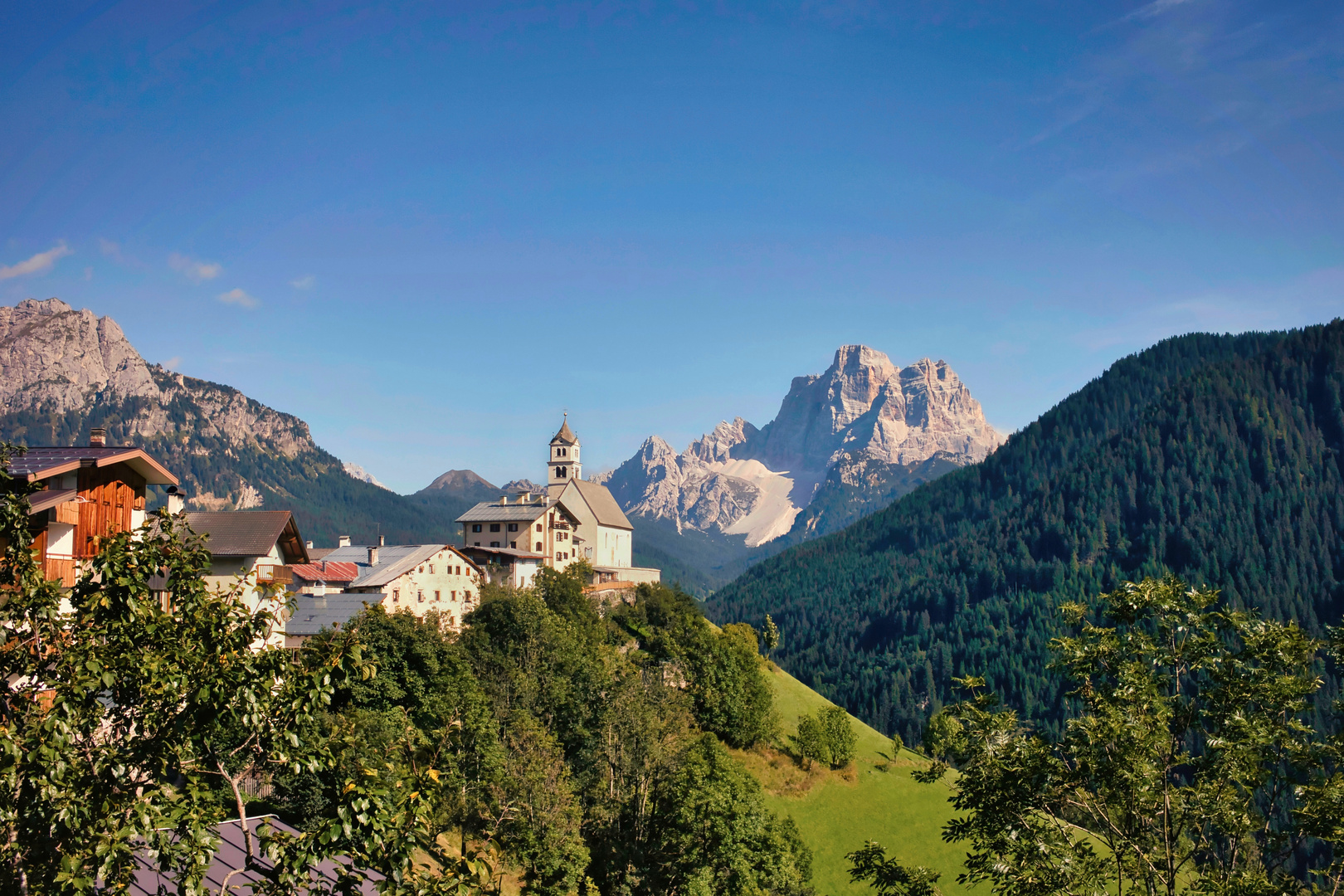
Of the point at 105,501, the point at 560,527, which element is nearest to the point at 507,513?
the point at 560,527

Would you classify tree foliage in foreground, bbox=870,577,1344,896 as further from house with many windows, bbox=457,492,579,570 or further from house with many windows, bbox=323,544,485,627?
house with many windows, bbox=457,492,579,570

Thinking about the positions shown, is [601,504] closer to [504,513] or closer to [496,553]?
[504,513]

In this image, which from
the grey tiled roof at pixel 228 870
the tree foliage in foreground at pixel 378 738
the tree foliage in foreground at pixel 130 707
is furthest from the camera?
the grey tiled roof at pixel 228 870

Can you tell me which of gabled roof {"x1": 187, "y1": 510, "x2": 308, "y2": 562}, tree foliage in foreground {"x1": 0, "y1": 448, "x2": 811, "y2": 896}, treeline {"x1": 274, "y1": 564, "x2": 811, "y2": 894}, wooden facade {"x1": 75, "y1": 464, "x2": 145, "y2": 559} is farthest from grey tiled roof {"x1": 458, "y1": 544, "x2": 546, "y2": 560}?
wooden facade {"x1": 75, "y1": 464, "x2": 145, "y2": 559}

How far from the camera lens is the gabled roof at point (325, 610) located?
62.2 m

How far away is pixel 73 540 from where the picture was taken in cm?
3353

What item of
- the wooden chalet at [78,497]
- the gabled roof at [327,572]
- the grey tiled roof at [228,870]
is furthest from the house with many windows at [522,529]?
the grey tiled roof at [228,870]

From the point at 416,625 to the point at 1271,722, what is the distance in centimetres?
5572

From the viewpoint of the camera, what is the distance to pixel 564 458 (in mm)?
141125

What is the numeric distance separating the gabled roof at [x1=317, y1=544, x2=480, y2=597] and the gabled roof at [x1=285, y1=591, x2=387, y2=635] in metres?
1.89

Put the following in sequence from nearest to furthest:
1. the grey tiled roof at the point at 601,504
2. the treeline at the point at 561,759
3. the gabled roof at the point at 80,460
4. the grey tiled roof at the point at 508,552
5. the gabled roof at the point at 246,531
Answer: the gabled roof at the point at 80,460
the treeline at the point at 561,759
the gabled roof at the point at 246,531
the grey tiled roof at the point at 508,552
the grey tiled roof at the point at 601,504

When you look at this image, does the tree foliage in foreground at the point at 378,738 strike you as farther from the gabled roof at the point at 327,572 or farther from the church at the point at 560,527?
the gabled roof at the point at 327,572

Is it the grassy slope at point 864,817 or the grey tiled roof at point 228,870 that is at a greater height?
the grey tiled roof at point 228,870

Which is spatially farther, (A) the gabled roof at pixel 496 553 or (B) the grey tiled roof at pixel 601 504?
(B) the grey tiled roof at pixel 601 504
